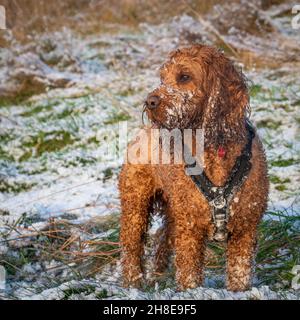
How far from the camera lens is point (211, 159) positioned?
4.81 m

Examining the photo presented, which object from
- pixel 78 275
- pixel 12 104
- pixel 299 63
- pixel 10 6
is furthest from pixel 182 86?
pixel 10 6

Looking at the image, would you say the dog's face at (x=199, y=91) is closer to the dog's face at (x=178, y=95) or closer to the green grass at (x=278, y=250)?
the dog's face at (x=178, y=95)

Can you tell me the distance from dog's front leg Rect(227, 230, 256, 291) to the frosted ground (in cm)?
16

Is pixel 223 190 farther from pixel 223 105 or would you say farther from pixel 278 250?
pixel 278 250

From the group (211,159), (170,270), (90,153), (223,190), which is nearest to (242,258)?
(223,190)

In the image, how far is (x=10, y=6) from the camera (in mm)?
16359

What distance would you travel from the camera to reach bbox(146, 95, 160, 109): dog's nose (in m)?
4.62

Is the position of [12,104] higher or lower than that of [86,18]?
lower

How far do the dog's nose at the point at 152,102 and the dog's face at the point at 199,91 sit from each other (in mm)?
14

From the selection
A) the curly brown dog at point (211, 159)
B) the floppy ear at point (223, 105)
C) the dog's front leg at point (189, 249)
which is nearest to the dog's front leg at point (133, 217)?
the curly brown dog at point (211, 159)

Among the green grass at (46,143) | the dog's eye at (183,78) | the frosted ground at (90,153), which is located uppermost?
the dog's eye at (183,78)

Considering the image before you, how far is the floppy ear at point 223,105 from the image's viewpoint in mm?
4734
